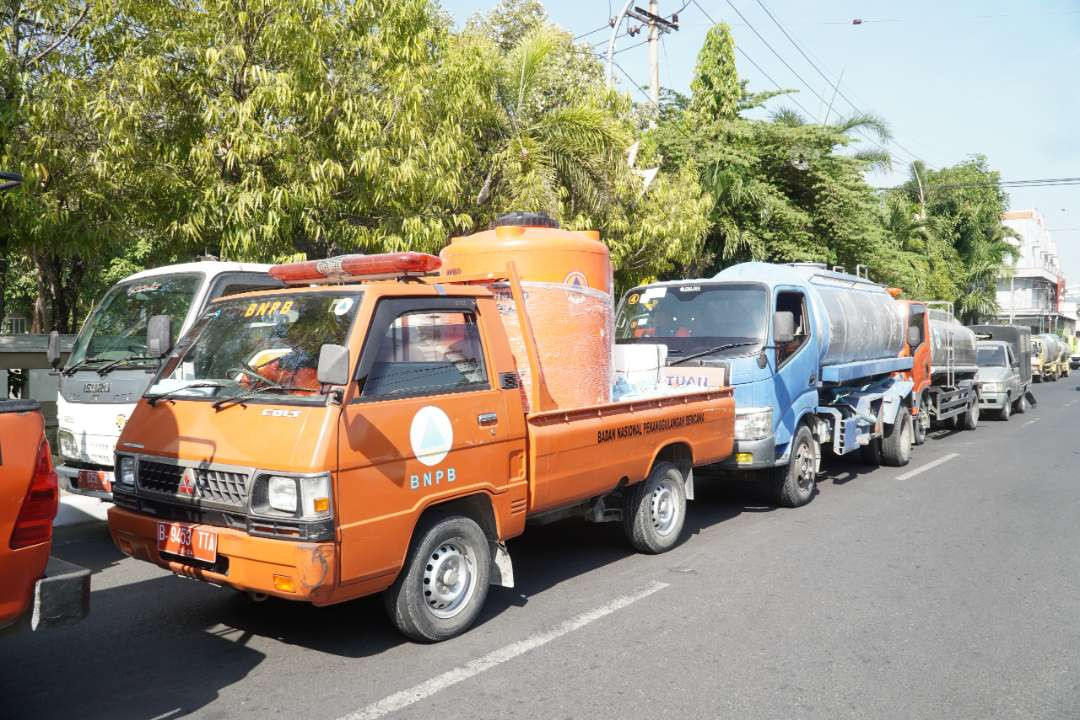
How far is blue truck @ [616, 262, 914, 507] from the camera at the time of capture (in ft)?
27.3

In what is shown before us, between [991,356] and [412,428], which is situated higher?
[412,428]

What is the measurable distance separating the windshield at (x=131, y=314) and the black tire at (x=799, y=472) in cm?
596

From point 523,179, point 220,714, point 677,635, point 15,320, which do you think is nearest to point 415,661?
point 220,714

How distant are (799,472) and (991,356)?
1489 cm

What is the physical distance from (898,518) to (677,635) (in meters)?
4.36

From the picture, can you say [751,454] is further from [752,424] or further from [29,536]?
[29,536]

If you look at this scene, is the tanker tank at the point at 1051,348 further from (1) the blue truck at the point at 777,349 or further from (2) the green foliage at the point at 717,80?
(1) the blue truck at the point at 777,349

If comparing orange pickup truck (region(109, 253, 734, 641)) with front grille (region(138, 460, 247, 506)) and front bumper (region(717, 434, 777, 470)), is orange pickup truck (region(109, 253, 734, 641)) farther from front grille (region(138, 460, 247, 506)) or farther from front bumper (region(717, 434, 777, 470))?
front bumper (region(717, 434, 777, 470))

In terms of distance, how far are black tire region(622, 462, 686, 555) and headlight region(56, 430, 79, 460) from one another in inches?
184

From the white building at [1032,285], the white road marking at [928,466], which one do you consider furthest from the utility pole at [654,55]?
the white building at [1032,285]

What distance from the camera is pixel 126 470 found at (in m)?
4.92

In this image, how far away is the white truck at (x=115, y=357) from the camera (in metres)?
7.12

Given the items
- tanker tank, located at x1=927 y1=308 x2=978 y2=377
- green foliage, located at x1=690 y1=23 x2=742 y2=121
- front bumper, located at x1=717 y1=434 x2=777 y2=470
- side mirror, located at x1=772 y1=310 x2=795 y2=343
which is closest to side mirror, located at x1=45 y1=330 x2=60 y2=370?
front bumper, located at x1=717 y1=434 x2=777 y2=470

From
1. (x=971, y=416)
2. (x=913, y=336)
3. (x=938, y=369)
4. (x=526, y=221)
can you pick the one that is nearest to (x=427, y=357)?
(x=526, y=221)
